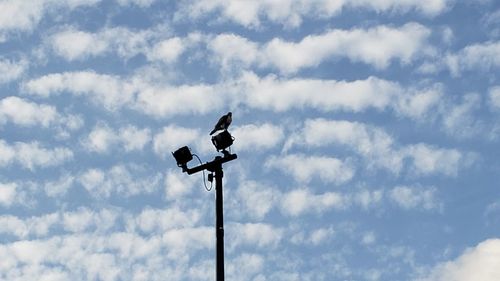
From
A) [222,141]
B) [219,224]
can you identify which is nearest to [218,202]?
[219,224]

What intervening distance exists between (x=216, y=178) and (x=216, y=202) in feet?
1.59

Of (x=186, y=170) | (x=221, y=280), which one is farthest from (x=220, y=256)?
(x=186, y=170)

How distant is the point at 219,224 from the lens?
20375 mm

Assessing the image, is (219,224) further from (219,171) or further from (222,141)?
(222,141)

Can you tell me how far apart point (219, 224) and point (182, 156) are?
5.96 ft

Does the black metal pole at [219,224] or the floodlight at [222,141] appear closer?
the black metal pole at [219,224]

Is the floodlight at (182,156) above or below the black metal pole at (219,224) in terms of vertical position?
above

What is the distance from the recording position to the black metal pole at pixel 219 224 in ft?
65.0

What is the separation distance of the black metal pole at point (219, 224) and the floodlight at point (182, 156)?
0.87 m

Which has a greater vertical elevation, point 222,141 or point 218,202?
point 222,141

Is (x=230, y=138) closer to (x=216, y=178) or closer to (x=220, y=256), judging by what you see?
(x=216, y=178)

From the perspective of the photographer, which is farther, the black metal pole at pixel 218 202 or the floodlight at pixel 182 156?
the floodlight at pixel 182 156

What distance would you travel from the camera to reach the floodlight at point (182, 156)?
21.4m

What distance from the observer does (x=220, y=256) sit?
65.6 ft
